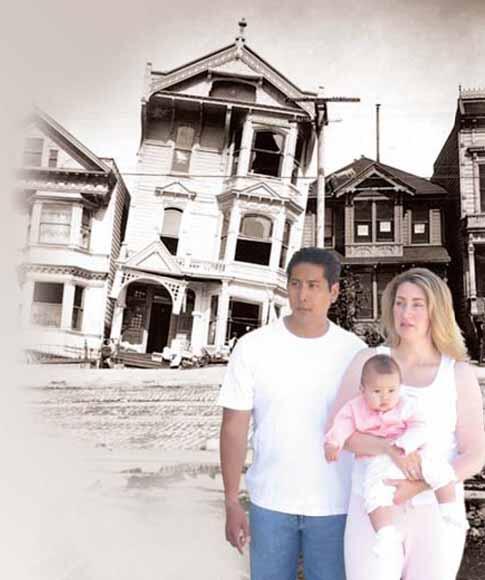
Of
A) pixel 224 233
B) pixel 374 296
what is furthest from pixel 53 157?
pixel 374 296

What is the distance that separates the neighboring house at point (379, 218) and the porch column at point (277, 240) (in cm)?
9

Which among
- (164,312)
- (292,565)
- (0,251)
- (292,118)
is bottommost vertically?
(292,565)

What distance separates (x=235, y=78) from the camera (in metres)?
2.38

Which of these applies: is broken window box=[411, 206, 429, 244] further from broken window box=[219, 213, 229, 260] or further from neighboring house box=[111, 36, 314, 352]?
broken window box=[219, 213, 229, 260]

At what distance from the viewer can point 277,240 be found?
2289 mm

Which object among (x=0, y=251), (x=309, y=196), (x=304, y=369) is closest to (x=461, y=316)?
(x=309, y=196)

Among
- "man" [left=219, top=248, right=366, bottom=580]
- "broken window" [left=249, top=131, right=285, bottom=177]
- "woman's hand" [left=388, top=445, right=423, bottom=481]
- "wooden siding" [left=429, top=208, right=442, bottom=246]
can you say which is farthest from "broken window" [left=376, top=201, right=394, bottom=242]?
"woman's hand" [left=388, top=445, right=423, bottom=481]

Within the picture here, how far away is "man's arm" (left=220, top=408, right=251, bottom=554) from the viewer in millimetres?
1517

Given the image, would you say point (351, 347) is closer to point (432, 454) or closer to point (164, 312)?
point (432, 454)

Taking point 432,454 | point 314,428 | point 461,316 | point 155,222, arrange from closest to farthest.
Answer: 1. point 432,454
2. point 314,428
3. point 461,316
4. point 155,222

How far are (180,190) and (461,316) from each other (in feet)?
3.56

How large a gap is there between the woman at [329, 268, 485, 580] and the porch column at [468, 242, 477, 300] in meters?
0.64

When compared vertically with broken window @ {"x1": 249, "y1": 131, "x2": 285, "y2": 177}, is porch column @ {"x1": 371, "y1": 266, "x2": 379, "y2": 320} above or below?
below

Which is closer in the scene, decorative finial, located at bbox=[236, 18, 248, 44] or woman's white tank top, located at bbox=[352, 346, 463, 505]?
woman's white tank top, located at bbox=[352, 346, 463, 505]
